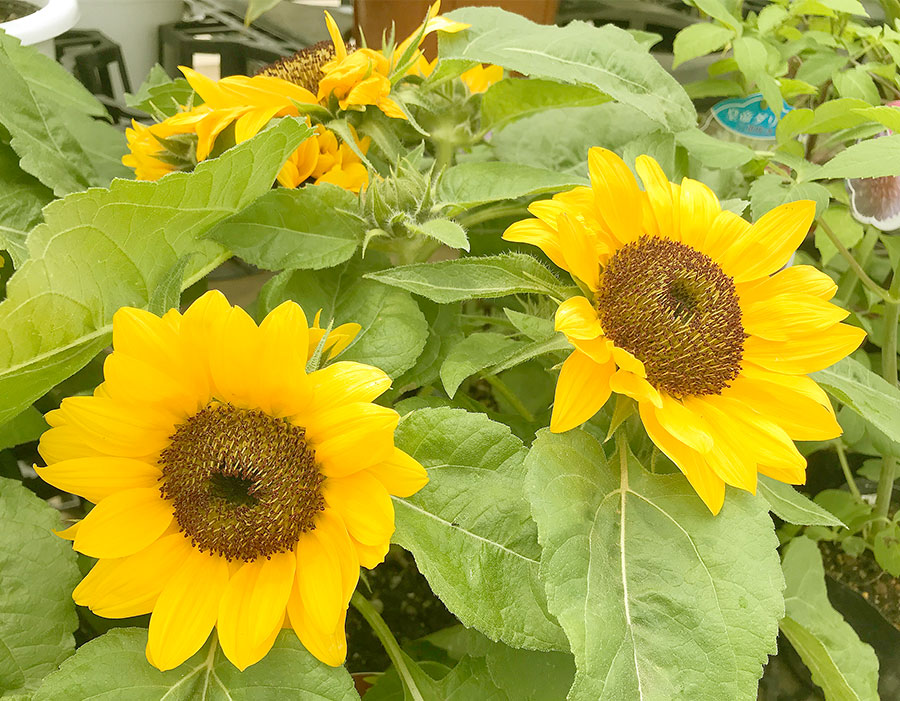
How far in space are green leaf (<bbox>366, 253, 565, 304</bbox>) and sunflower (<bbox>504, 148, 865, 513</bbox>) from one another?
0.02 metres

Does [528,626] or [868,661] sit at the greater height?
[528,626]

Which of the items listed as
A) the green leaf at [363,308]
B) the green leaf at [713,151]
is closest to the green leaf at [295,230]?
the green leaf at [363,308]

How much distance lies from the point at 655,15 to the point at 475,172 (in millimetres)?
732

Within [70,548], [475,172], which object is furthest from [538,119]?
[70,548]

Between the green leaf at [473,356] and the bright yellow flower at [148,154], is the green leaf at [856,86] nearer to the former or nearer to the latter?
the green leaf at [473,356]

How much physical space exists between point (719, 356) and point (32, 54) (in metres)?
0.61

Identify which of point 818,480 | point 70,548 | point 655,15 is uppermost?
point 655,15

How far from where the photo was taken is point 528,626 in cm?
41

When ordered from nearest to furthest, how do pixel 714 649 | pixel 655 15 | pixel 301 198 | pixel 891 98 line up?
pixel 714 649 → pixel 301 198 → pixel 891 98 → pixel 655 15

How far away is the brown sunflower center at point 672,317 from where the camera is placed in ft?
1.46

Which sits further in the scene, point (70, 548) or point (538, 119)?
point (538, 119)

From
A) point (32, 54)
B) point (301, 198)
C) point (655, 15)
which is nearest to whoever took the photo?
point (301, 198)

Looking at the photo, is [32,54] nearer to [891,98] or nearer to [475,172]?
[475,172]

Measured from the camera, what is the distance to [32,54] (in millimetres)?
657
